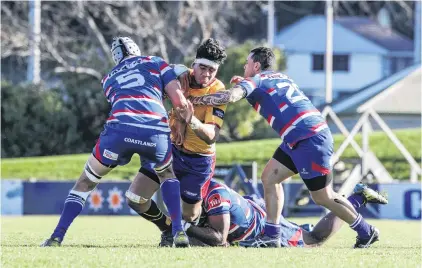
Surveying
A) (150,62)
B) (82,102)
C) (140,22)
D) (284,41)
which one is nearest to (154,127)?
(150,62)

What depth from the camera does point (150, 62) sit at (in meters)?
10.5

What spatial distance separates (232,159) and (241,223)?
67.3ft

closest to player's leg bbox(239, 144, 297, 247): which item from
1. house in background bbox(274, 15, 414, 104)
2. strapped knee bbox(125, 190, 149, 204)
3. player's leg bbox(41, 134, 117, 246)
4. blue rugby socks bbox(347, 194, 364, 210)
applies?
blue rugby socks bbox(347, 194, 364, 210)

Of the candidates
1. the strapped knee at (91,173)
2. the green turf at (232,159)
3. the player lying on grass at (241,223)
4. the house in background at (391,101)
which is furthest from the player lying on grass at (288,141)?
the green turf at (232,159)

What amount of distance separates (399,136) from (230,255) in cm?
2579

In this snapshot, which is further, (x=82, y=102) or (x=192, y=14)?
(x=192, y=14)

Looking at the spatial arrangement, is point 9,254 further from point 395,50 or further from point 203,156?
point 395,50

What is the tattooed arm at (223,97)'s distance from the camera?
1044 centimetres

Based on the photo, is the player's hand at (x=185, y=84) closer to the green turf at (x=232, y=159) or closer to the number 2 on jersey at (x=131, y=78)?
the number 2 on jersey at (x=131, y=78)

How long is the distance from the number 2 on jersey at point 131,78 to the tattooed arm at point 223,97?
25.5 inches

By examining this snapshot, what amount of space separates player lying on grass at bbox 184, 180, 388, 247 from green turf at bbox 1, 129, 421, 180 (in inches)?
687

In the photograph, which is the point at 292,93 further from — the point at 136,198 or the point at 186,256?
the point at 186,256

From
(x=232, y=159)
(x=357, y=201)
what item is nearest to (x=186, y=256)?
(x=357, y=201)

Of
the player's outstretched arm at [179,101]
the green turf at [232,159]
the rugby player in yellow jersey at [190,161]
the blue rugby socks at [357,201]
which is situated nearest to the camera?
the player's outstretched arm at [179,101]
